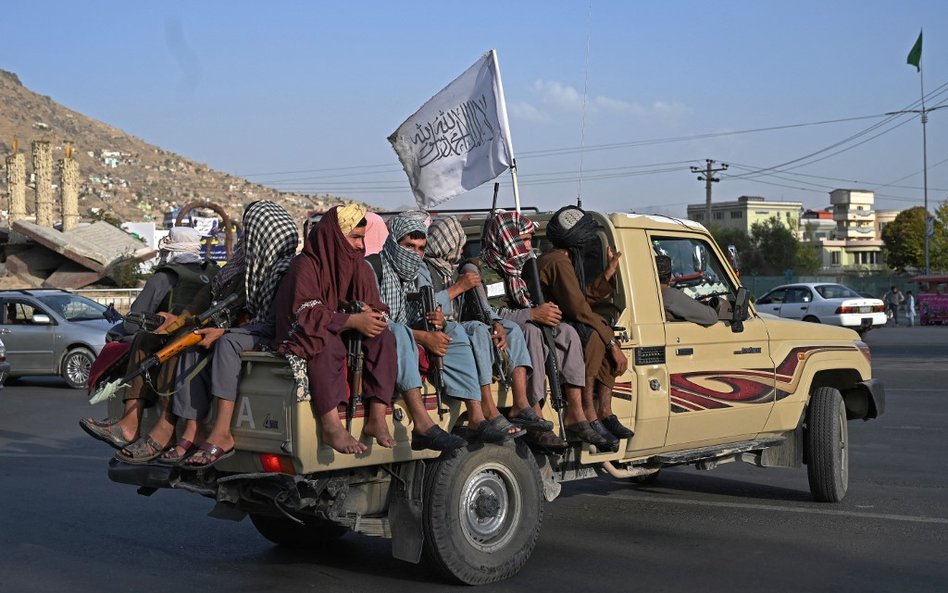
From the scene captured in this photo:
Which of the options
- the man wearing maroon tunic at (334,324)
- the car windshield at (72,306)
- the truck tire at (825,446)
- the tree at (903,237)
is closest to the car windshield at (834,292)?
the car windshield at (72,306)

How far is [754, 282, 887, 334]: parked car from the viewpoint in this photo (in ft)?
107

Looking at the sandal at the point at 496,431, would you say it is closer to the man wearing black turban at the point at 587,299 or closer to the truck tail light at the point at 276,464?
the man wearing black turban at the point at 587,299

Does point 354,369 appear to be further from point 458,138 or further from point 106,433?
point 458,138

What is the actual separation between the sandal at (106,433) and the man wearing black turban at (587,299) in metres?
2.74

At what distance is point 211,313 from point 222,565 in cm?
168

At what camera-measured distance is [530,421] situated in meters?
6.58

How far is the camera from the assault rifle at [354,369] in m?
5.88

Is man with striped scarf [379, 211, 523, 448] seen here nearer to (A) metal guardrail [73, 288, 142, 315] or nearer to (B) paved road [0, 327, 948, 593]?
(B) paved road [0, 327, 948, 593]

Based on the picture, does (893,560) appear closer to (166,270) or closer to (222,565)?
(222,565)

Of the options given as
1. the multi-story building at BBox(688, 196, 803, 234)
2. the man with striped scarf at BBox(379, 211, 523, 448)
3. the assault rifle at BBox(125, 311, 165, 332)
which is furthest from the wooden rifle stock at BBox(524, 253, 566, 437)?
the multi-story building at BBox(688, 196, 803, 234)

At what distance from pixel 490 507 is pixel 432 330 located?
3.51 feet

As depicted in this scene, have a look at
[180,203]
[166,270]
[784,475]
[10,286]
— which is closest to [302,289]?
[166,270]

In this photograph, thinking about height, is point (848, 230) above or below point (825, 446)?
above

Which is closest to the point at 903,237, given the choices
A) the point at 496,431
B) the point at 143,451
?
the point at 496,431
